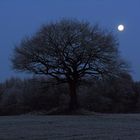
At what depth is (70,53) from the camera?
54156mm

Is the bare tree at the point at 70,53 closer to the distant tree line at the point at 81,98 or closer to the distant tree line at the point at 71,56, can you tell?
the distant tree line at the point at 71,56

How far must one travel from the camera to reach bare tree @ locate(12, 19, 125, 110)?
53969mm

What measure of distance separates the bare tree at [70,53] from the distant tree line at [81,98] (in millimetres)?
11987

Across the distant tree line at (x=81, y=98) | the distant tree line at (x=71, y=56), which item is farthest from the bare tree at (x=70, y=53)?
the distant tree line at (x=81, y=98)

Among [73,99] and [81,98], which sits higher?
[81,98]

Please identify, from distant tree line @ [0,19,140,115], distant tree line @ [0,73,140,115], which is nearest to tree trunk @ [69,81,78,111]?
distant tree line @ [0,19,140,115]

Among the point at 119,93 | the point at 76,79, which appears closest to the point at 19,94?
the point at 119,93

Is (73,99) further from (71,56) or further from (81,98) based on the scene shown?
(81,98)

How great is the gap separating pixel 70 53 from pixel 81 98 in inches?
669

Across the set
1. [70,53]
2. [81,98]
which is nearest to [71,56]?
[70,53]

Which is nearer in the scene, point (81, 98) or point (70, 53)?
point (70, 53)

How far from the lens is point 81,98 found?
230ft

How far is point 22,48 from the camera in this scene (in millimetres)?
55844

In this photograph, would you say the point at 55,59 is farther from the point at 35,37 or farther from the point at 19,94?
the point at 19,94
